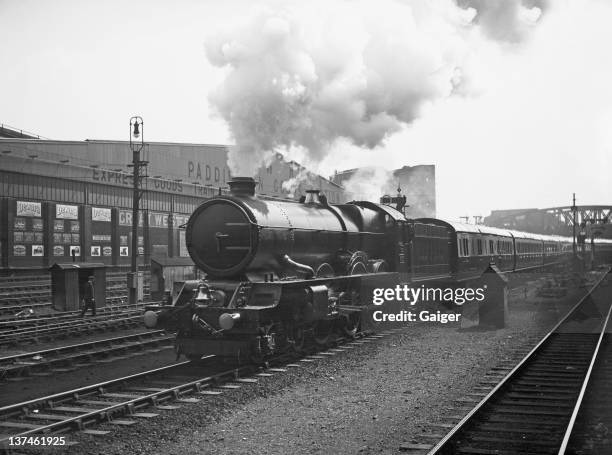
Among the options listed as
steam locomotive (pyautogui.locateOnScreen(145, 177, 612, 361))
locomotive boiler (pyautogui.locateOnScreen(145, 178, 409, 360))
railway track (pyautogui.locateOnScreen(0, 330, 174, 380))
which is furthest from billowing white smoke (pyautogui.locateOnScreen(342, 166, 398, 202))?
railway track (pyautogui.locateOnScreen(0, 330, 174, 380))

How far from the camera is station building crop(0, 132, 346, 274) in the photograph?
122 ft

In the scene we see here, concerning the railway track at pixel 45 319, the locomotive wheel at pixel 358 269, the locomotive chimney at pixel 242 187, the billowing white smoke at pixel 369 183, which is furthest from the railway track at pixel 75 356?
the billowing white smoke at pixel 369 183

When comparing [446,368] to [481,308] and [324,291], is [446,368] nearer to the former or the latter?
[324,291]

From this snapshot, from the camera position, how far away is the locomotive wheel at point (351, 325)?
14.9m

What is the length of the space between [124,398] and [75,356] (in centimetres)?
374

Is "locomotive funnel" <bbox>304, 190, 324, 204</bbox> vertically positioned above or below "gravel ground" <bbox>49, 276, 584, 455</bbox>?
above

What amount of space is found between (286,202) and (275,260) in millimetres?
1732

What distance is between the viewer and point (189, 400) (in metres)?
9.09

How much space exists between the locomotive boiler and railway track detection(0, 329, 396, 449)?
0.41m

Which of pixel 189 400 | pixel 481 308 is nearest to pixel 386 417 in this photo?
pixel 189 400

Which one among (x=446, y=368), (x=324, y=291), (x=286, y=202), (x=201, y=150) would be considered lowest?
(x=446, y=368)

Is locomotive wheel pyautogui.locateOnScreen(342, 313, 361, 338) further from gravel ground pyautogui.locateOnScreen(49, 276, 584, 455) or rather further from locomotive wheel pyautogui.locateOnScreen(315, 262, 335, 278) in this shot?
locomotive wheel pyautogui.locateOnScreen(315, 262, 335, 278)

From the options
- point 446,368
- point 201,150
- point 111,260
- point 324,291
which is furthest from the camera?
point 201,150

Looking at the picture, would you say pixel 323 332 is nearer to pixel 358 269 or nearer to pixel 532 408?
pixel 358 269
